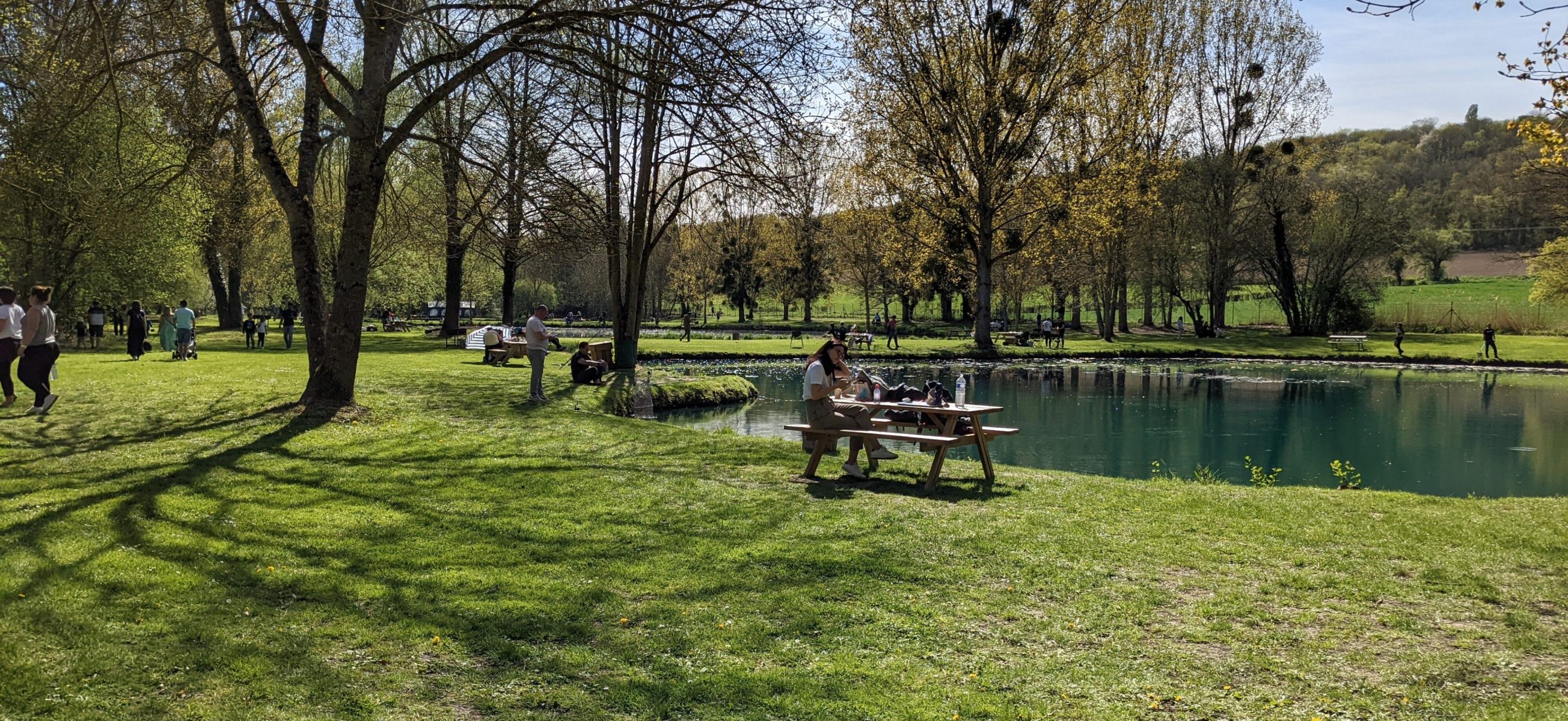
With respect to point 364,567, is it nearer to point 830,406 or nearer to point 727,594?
point 727,594

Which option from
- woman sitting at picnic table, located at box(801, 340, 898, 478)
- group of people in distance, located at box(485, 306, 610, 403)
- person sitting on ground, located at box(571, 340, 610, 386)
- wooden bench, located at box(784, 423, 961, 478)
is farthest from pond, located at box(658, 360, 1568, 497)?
wooden bench, located at box(784, 423, 961, 478)

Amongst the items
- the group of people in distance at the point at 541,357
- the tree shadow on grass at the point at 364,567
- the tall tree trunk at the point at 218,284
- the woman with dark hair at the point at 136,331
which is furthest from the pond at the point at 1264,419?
the tall tree trunk at the point at 218,284

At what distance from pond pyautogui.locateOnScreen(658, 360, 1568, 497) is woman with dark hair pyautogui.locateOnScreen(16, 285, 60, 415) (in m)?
10.1

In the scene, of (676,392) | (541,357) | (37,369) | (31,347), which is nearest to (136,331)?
(31,347)

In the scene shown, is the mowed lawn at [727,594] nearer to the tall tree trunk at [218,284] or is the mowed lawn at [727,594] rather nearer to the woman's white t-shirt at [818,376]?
the woman's white t-shirt at [818,376]

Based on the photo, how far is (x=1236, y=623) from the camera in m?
5.98

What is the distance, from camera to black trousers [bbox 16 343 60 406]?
13219 mm

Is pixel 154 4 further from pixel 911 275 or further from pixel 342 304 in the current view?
pixel 911 275

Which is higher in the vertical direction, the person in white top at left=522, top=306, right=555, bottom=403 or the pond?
the person in white top at left=522, top=306, right=555, bottom=403

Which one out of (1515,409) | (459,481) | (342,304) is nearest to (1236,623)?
(459,481)

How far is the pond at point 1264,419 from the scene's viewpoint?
52.1 ft

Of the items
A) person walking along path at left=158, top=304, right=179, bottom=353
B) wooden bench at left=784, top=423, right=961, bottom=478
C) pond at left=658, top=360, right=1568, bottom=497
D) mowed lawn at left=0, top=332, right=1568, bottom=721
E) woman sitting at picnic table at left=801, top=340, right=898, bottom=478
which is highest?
person walking along path at left=158, top=304, right=179, bottom=353

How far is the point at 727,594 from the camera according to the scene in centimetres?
643

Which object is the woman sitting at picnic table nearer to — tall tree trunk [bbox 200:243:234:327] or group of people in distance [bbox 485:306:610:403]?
group of people in distance [bbox 485:306:610:403]
